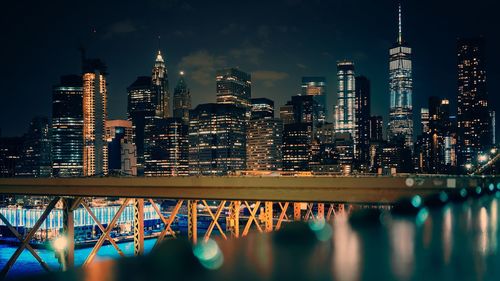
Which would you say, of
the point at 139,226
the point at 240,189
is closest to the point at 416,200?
the point at 240,189

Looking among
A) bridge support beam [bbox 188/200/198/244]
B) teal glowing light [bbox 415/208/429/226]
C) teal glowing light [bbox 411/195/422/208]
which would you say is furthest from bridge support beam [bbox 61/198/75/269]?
teal glowing light [bbox 415/208/429/226]

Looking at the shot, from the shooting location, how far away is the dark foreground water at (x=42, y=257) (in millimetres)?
74075

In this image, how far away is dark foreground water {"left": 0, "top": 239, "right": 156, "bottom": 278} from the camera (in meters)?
74.1

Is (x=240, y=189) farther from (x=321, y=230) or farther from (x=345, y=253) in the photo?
(x=345, y=253)

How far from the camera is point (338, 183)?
3064 centimetres

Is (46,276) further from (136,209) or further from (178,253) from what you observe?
(136,209)

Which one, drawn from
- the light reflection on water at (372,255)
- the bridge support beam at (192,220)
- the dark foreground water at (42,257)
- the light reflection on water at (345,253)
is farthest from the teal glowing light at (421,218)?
the dark foreground water at (42,257)

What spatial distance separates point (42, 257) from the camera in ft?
299

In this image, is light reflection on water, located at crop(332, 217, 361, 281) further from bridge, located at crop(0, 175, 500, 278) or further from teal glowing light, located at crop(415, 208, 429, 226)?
bridge, located at crop(0, 175, 500, 278)

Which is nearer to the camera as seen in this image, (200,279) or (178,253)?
(200,279)

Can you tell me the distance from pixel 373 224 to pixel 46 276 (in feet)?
33.6

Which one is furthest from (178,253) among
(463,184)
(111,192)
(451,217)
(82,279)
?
(463,184)

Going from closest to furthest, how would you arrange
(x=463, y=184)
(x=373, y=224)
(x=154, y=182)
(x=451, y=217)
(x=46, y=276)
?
(x=46, y=276) < (x=373, y=224) < (x=451, y=217) < (x=154, y=182) < (x=463, y=184)

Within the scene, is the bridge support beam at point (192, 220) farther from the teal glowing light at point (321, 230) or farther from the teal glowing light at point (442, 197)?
the teal glowing light at point (321, 230)
